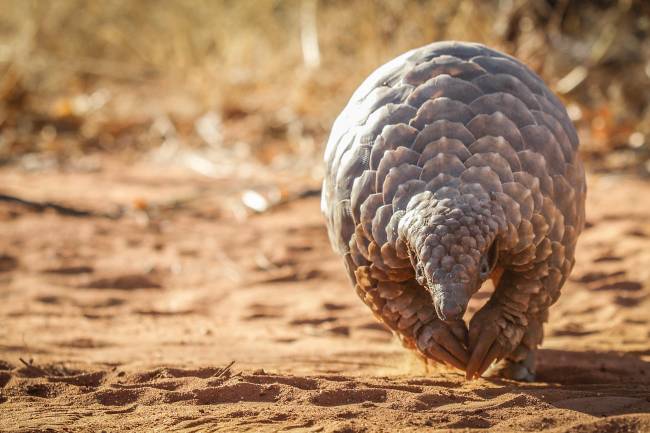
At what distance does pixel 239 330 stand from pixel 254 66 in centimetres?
749

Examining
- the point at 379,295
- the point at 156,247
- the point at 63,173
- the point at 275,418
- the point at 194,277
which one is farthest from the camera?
the point at 63,173

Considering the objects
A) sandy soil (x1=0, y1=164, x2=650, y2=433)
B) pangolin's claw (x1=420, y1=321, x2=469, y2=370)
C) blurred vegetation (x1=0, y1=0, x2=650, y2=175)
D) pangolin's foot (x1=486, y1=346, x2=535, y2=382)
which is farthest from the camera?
blurred vegetation (x1=0, y1=0, x2=650, y2=175)

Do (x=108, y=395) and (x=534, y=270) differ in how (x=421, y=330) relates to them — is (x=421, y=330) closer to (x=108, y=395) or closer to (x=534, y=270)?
(x=534, y=270)

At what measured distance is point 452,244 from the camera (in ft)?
9.70

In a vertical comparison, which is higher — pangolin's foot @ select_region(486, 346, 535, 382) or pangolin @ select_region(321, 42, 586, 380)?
pangolin @ select_region(321, 42, 586, 380)

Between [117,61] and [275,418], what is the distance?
1185cm

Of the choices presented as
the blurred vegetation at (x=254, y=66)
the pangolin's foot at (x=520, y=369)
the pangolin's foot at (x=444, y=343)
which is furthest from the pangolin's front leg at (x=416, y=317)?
the blurred vegetation at (x=254, y=66)

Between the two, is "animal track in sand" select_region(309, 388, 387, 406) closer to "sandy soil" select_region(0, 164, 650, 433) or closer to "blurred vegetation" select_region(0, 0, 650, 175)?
"sandy soil" select_region(0, 164, 650, 433)

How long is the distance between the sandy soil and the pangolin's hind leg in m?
0.16

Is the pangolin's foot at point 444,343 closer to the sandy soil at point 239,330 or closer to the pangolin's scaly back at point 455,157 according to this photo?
the sandy soil at point 239,330

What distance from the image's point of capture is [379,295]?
3.51 m

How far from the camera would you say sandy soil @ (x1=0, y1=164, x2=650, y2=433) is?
3053mm

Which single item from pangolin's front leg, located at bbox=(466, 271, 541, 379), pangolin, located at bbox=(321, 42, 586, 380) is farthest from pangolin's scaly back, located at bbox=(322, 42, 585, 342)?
pangolin's front leg, located at bbox=(466, 271, 541, 379)

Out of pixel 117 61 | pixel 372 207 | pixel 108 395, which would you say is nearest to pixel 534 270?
pixel 372 207
